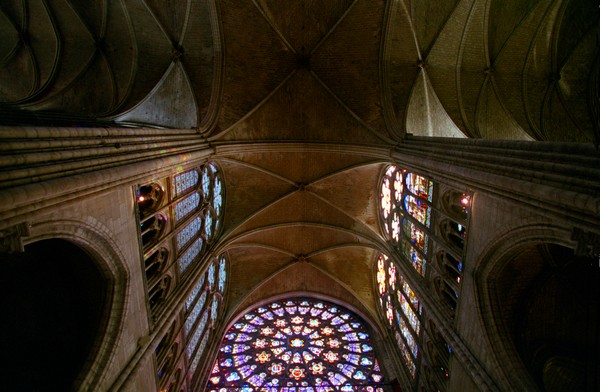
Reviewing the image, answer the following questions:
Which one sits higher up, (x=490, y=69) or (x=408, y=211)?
(x=490, y=69)

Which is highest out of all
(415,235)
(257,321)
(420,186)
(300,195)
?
(300,195)

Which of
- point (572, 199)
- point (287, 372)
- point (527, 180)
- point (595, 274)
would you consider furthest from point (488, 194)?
point (287, 372)

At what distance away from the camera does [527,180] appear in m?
4.76

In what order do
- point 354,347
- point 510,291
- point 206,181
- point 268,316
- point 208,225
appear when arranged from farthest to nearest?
point 268,316, point 354,347, point 208,225, point 206,181, point 510,291

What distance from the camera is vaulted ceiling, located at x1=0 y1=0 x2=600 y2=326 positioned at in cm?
1020

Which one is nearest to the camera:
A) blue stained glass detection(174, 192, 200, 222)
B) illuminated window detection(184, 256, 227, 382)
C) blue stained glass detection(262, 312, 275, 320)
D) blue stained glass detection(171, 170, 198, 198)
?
blue stained glass detection(171, 170, 198, 198)

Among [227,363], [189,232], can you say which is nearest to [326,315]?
[227,363]

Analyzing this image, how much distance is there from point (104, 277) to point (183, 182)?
413cm

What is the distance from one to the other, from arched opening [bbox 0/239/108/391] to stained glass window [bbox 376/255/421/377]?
27.1 ft

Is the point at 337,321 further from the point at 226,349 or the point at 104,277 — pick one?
the point at 104,277

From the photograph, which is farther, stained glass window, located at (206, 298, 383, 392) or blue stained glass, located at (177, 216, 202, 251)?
stained glass window, located at (206, 298, 383, 392)

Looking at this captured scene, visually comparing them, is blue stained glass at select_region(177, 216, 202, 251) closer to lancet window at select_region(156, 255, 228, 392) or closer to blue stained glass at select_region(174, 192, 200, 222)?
blue stained glass at select_region(174, 192, 200, 222)

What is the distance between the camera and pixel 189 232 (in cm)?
1000

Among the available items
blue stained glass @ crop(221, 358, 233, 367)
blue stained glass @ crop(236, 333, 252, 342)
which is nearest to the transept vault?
blue stained glass @ crop(236, 333, 252, 342)
